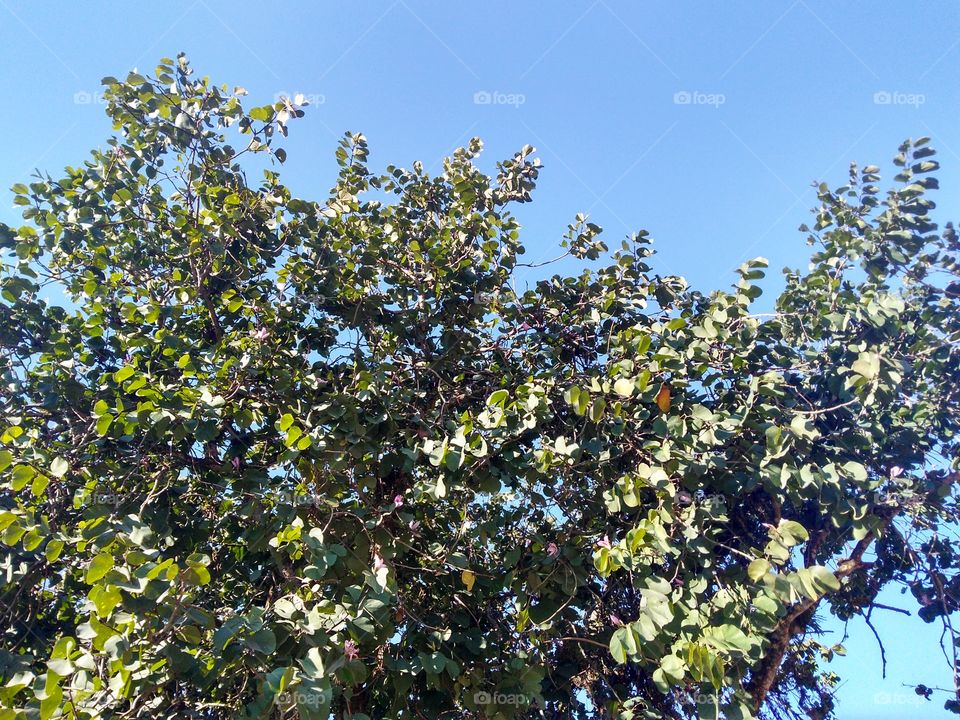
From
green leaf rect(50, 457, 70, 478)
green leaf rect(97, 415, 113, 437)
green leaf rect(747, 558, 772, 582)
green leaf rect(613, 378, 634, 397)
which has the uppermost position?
green leaf rect(613, 378, 634, 397)

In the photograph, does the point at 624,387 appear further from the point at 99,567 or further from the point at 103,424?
the point at 103,424

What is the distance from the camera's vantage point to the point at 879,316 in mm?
3330

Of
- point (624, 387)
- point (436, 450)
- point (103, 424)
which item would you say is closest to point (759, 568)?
point (624, 387)

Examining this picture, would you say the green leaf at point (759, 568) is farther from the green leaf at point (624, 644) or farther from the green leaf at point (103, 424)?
the green leaf at point (103, 424)

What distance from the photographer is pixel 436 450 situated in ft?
10.0

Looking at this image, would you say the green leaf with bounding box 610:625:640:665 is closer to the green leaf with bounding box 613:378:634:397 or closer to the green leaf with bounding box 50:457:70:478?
the green leaf with bounding box 613:378:634:397

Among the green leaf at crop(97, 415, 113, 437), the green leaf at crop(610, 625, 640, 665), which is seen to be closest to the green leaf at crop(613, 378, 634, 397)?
the green leaf at crop(610, 625, 640, 665)

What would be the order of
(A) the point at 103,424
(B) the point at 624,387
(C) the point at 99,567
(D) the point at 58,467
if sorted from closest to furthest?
1. (C) the point at 99,567
2. (D) the point at 58,467
3. (A) the point at 103,424
4. (B) the point at 624,387

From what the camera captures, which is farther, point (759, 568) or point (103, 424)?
point (103, 424)

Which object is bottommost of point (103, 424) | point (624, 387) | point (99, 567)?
point (99, 567)

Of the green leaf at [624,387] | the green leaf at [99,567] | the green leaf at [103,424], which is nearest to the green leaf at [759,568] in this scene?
the green leaf at [624,387]

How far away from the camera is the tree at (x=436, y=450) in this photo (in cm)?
278

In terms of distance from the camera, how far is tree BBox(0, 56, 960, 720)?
2.78 metres

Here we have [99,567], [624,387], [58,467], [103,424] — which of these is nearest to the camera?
[99,567]
